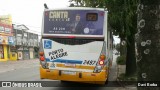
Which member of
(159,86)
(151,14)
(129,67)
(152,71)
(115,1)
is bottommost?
(129,67)

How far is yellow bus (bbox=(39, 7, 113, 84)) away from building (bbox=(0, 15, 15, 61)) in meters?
49.0

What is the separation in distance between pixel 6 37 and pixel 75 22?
52.0 meters

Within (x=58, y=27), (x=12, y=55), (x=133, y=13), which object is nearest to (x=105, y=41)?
(x=58, y=27)

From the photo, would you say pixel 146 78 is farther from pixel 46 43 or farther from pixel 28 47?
pixel 28 47

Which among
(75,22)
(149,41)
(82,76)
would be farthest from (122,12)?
(149,41)

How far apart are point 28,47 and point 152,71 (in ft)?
243

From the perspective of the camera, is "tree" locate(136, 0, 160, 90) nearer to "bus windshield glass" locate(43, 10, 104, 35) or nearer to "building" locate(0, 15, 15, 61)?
"bus windshield glass" locate(43, 10, 104, 35)

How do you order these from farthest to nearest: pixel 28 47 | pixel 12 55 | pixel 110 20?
pixel 28 47 < pixel 12 55 < pixel 110 20

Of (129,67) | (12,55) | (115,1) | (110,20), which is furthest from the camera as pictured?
(12,55)

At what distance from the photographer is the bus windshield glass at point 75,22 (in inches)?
444

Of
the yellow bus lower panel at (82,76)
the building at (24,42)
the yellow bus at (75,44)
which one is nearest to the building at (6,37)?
the building at (24,42)

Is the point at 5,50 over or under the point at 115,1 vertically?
under

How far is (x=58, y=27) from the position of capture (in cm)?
1163

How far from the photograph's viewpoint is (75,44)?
11.4 metres
